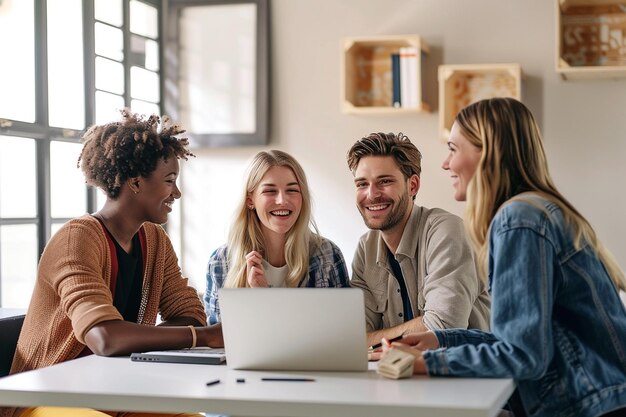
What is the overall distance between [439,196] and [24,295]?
200 centimetres

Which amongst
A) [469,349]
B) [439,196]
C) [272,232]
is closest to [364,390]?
[469,349]

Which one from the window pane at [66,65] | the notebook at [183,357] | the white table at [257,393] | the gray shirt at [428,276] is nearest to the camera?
the white table at [257,393]

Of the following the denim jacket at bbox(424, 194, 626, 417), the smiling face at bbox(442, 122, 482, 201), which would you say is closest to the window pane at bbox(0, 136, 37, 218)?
the smiling face at bbox(442, 122, 482, 201)

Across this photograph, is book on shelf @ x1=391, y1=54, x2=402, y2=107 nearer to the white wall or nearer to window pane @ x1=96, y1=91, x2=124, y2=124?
the white wall

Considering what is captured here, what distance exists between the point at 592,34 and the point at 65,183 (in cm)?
250

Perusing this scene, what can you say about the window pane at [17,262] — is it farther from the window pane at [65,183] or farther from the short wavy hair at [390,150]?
the short wavy hair at [390,150]

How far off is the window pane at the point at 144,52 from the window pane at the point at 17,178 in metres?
0.95

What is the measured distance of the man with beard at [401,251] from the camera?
9.02ft

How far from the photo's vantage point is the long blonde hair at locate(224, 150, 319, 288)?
113 inches

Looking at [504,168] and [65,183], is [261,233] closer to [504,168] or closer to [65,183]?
[504,168]

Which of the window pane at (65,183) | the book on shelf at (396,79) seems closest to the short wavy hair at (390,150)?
the book on shelf at (396,79)

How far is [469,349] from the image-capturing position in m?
1.84

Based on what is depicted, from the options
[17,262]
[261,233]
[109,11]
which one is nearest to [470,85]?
[109,11]

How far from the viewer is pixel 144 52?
4727 mm
